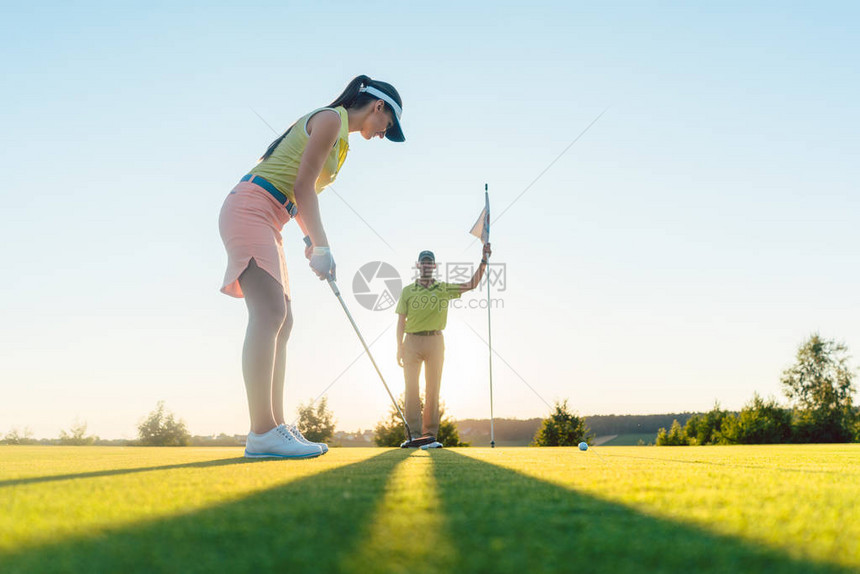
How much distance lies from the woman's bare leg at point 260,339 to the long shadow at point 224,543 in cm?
178

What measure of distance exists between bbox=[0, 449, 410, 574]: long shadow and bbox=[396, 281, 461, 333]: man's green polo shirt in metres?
5.75

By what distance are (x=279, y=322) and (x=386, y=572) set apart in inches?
99.1

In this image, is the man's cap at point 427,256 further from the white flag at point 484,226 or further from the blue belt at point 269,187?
the blue belt at point 269,187

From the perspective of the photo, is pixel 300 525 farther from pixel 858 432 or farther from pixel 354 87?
pixel 858 432

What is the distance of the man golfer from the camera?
6891 mm

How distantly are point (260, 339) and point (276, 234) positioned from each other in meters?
0.68

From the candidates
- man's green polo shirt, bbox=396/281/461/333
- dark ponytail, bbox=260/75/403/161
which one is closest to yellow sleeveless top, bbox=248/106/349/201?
dark ponytail, bbox=260/75/403/161

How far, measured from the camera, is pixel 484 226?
813cm

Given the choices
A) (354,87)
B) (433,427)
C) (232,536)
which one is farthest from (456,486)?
(433,427)

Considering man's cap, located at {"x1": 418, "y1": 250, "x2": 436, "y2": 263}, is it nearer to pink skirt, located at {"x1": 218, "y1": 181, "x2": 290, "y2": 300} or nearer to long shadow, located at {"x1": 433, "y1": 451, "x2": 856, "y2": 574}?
pink skirt, located at {"x1": 218, "y1": 181, "x2": 290, "y2": 300}

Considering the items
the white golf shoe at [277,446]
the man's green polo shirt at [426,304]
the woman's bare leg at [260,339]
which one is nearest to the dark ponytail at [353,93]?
the woman's bare leg at [260,339]

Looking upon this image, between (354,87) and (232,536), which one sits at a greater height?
(354,87)

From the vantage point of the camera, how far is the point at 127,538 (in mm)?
858

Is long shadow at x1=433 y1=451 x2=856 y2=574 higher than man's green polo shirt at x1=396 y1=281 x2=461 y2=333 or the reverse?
the reverse
